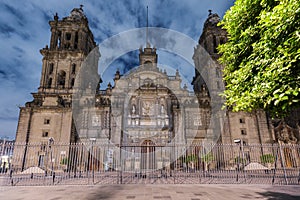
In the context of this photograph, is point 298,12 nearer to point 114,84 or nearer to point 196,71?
point 114,84

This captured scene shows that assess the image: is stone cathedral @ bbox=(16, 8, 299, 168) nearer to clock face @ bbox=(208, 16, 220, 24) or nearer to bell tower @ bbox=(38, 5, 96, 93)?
bell tower @ bbox=(38, 5, 96, 93)

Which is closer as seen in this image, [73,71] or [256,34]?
[256,34]

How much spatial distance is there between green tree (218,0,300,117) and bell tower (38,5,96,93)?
102 feet

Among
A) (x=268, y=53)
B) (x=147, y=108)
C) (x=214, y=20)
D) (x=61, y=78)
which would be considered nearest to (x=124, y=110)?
(x=147, y=108)

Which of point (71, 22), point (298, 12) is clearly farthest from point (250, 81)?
point (71, 22)

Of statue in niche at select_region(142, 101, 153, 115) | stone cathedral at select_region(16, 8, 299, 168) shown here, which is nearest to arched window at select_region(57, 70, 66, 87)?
stone cathedral at select_region(16, 8, 299, 168)

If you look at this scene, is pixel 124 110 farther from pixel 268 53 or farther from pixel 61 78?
pixel 268 53

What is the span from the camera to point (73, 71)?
35.0m

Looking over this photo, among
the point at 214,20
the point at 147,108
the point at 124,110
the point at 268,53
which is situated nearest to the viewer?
the point at 268,53

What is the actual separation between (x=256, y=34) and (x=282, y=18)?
68.9 inches

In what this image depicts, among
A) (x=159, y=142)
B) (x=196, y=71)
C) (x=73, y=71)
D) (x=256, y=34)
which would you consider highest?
(x=196, y=71)

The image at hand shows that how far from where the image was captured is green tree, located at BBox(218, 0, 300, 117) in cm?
476

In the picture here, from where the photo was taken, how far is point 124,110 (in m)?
32.1

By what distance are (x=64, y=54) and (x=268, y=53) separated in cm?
3598
